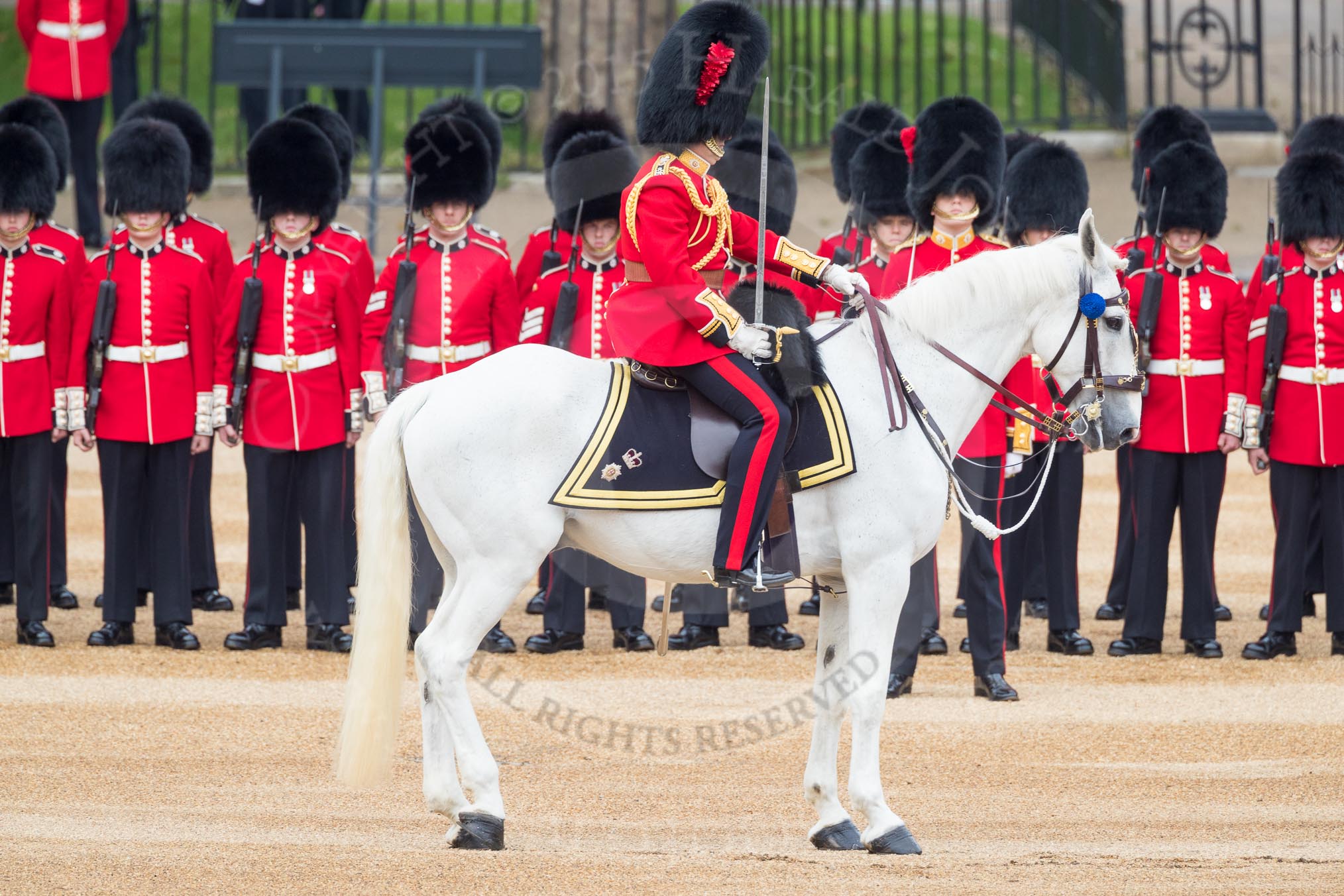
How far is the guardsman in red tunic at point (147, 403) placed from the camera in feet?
23.3

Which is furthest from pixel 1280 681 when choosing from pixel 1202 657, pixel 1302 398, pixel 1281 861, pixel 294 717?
pixel 294 717

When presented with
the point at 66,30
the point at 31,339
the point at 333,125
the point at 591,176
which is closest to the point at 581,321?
the point at 591,176

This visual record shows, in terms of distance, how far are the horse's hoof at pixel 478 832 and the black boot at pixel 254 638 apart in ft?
8.97

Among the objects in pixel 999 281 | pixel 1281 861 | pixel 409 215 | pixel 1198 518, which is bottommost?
pixel 1281 861

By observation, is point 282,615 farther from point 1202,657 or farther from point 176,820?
point 1202,657

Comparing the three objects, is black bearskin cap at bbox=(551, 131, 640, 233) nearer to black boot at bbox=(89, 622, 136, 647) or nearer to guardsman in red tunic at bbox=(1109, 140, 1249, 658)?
guardsman in red tunic at bbox=(1109, 140, 1249, 658)

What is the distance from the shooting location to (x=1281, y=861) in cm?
454

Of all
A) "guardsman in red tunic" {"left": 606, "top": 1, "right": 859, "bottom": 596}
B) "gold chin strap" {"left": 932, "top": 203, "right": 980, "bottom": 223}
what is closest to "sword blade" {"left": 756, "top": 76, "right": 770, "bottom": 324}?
"guardsman in red tunic" {"left": 606, "top": 1, "right": 859, "bottom": 596}

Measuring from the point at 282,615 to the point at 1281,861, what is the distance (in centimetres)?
387

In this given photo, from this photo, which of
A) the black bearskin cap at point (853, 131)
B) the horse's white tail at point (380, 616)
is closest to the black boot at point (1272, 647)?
the black bearskin cap at point (853, 131)

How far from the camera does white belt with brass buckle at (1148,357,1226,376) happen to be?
23.5 ft

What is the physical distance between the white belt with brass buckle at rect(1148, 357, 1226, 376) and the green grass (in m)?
5.23

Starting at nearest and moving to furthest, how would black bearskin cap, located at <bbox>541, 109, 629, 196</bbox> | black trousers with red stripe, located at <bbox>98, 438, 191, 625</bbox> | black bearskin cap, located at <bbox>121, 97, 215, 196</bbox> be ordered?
black trousers with red stripe, located at <bbox>98, 438, 191, 625</bbox> → black bearskin cap, located at <bbox>541, 109, 629, 196</bbox> → black bearskin cap, located at <bbox>121, 97, 215, 196</bbox>

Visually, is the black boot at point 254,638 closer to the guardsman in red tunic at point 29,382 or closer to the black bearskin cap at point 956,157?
the guardsman in red tunic at point 29,382
